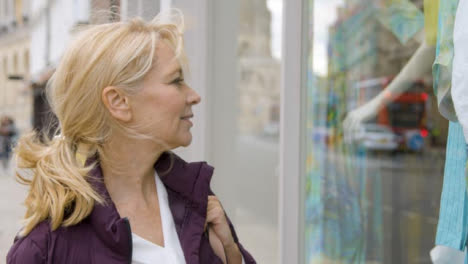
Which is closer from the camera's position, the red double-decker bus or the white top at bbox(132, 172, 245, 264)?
the white top at bbox(132, 172, 245, 264)

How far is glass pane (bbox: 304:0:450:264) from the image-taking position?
2.31m

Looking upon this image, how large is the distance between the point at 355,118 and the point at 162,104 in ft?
4.31

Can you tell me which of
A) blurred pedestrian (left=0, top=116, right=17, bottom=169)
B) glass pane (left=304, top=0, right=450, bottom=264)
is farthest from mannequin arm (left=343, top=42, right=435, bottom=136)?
blurred pedestrian (left=0, top=116, right=17, bottom=169)

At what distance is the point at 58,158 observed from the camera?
1163 millimetres

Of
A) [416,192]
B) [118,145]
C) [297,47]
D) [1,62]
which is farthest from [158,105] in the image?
[1,62]

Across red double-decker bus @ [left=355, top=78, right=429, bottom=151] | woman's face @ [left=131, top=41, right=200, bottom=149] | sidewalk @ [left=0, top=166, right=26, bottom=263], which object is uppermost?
woman's face @ [left=131, top=41, right=200, bottom=149]

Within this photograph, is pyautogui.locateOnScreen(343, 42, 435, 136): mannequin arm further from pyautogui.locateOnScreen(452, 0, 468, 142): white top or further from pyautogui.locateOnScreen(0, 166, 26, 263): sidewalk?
pyautogui.locateOnScreen(0, 166, 26, 263): sidewalk

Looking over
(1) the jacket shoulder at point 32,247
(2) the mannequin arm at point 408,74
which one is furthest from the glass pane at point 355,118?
Answer: (1) the jacket shoulder at point 32,247

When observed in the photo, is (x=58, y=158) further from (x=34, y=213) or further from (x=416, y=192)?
(x=416, y=192)

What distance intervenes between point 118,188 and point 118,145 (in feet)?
0.33

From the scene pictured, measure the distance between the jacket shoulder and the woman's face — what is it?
31 cm

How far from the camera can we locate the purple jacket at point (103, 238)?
1.04 meters

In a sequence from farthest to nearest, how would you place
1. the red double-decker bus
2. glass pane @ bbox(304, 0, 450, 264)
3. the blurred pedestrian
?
the blurred pedestrian < the red double-decker bus < glass pane @ bbox(304, 0, 450, 264)

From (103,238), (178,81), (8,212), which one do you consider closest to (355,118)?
(178,81)
